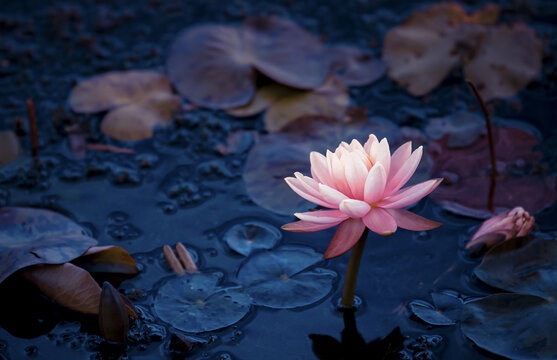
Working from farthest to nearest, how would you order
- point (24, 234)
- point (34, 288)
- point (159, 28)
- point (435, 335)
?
point (159, 28) < point (24, 234) < point (34, 288) < point (435, 335)

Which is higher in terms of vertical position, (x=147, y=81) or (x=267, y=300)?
(x=147, y=81)

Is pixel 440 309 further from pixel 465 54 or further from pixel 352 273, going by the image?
pixel 465 54

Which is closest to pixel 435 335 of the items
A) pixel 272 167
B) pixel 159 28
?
pixel 272 167

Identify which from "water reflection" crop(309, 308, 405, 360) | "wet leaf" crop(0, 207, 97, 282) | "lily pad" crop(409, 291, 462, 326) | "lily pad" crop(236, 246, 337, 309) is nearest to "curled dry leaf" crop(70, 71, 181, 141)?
"wet leaf" crop(0, 207, 97, 282)

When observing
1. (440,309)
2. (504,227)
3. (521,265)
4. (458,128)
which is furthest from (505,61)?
(440,309)

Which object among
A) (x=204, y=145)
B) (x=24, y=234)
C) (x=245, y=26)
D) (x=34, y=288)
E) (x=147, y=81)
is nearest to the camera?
(x=34, y=288)

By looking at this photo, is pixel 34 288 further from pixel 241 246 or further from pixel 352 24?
pixel 352 24
